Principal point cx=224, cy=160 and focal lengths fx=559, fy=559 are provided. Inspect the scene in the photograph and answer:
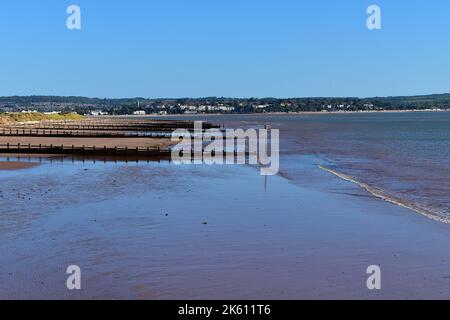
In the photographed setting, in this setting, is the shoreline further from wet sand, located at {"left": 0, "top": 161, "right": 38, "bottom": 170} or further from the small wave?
the small wave

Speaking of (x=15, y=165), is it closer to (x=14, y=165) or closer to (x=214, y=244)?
(x=14, y=165)

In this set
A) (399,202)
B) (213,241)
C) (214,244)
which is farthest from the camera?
(399,202)

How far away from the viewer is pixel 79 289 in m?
10.4

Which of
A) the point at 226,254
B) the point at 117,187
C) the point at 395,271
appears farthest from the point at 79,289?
the point at 117,187

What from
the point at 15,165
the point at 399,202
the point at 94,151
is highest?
the point at 94,151

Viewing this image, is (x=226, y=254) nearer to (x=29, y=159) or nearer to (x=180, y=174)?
(x=180, y=174)

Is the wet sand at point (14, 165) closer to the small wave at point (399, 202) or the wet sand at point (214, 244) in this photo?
the wet sand at point (214, 244)

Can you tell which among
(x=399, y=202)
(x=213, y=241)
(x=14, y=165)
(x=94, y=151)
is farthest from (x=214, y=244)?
(x=94, y=151)

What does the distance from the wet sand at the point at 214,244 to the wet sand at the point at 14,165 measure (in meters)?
9.79

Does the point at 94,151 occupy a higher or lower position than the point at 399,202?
higher

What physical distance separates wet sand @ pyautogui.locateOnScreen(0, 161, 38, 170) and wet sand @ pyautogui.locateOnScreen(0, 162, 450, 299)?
9788 millimetres

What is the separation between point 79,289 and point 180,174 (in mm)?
20720

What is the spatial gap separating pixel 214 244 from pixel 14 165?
25.0m

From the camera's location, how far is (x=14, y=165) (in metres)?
35.2
